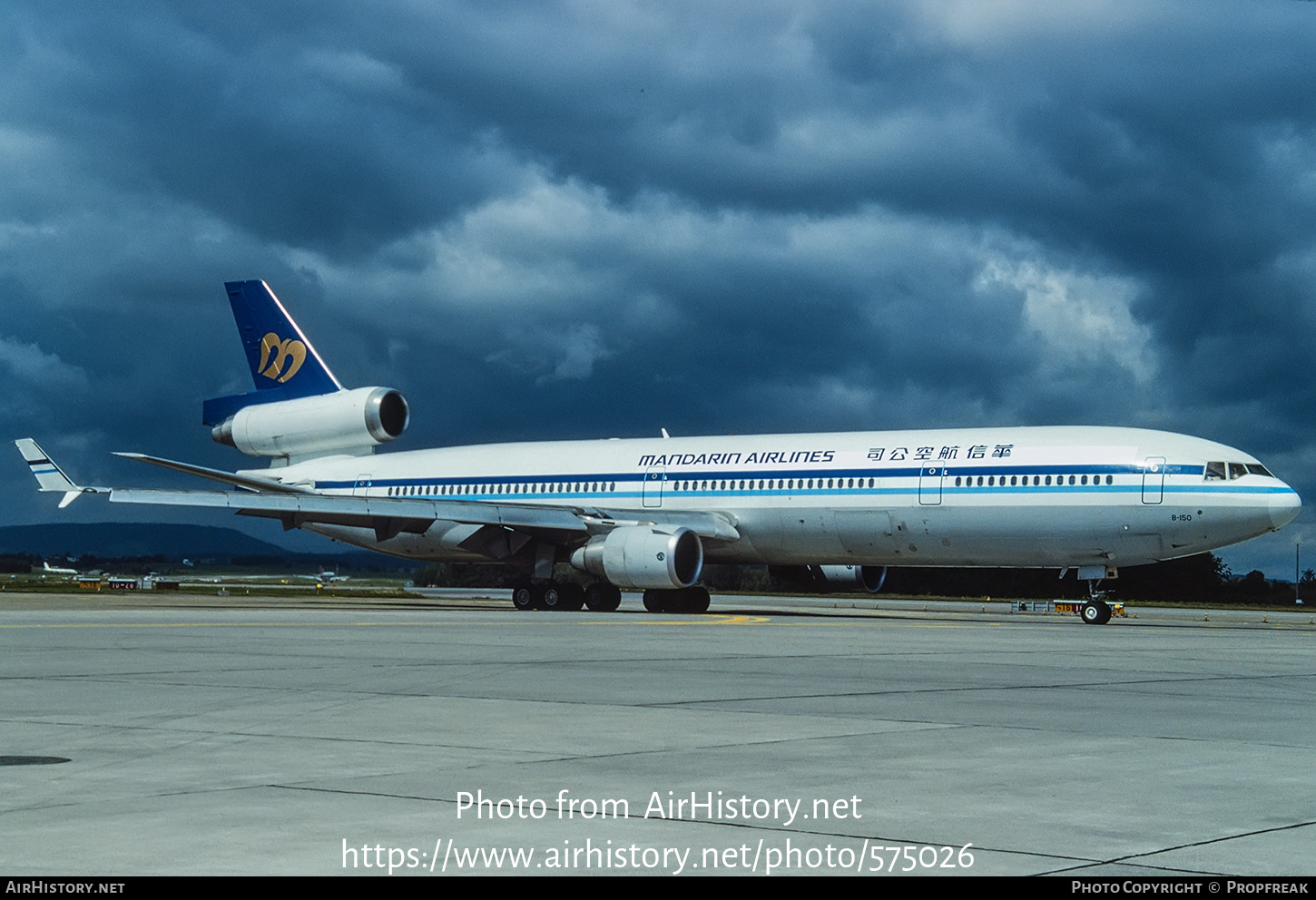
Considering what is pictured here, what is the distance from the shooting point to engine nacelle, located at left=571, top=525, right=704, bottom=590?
34062mm

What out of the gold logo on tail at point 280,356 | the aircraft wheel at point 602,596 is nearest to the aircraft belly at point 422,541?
the aircraft wheel at point 602,596

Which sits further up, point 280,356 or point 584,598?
point 280,356

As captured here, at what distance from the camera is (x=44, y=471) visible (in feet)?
123

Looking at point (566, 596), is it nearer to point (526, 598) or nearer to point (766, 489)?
point (526, 598)

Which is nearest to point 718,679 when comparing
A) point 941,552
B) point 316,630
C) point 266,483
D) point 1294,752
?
Answer: point 1294,752

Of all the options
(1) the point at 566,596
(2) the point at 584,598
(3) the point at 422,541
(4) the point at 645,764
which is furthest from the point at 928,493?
(4) the point at 645,764

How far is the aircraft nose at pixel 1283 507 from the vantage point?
30.5 meters

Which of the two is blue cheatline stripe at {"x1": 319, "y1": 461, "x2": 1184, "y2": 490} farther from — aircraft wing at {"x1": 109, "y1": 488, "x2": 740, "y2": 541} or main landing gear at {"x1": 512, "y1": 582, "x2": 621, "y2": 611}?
main landing gear at {"x1": 512, "y1": 582, "x2": 621, "y2": 611}

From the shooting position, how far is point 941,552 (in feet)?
110

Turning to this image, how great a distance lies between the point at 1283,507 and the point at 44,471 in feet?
99.9

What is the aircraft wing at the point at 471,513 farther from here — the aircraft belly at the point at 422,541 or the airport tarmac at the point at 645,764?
the airport tarmac at the point at 645,764

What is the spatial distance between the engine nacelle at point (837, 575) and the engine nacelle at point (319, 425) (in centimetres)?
1354

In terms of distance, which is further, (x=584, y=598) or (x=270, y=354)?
(x=270, y=354)
